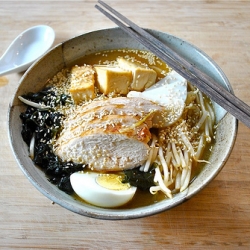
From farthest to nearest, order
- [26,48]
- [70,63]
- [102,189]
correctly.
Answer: [26,48] < [70,63] < [102,189]

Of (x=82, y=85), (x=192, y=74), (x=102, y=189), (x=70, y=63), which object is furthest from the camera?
(x=70, y=63)

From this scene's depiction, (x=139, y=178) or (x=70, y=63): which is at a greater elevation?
(x=70, y=63)

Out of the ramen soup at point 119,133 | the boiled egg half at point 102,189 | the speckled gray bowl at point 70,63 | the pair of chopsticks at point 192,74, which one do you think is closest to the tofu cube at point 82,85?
the ramen soup at point 119,133

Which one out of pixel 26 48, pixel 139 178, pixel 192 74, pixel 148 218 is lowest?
pixel 148 218

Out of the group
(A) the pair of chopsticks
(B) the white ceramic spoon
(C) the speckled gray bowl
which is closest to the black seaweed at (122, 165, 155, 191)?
(C) the speckled gray bowl

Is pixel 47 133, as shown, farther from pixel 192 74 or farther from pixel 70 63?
pixel 192 74

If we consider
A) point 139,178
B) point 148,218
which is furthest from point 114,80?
point 148,218
